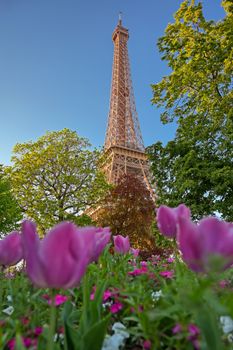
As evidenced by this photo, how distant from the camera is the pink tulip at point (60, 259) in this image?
735mm

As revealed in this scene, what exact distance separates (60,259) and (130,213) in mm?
18629

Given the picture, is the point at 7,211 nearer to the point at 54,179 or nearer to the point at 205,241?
the point at 54,179

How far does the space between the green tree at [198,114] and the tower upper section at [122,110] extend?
23.3 metres

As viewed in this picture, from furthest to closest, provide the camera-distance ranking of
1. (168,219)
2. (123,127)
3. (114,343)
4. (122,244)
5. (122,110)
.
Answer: (122,110), (123,127), (122,244), (168,219), (114,343)

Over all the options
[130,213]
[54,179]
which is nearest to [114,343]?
[130,213]

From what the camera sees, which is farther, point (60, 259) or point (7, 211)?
point (7, 211)

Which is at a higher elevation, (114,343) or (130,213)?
(130,213)

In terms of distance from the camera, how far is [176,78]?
49.2 ft

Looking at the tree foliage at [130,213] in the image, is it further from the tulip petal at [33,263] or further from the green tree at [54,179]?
the tulip petal at [33,263]

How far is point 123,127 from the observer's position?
146 feet

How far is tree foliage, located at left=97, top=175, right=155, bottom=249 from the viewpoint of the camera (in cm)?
1902

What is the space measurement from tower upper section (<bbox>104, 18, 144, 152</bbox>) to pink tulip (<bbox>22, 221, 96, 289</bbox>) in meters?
38.2

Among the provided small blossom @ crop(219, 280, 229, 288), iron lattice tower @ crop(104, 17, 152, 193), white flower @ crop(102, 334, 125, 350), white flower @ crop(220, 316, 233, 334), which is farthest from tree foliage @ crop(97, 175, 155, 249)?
white flower @ crop(102, 334, 125, 350)

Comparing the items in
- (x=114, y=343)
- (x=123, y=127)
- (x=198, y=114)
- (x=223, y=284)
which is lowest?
(x=114, y=343)
